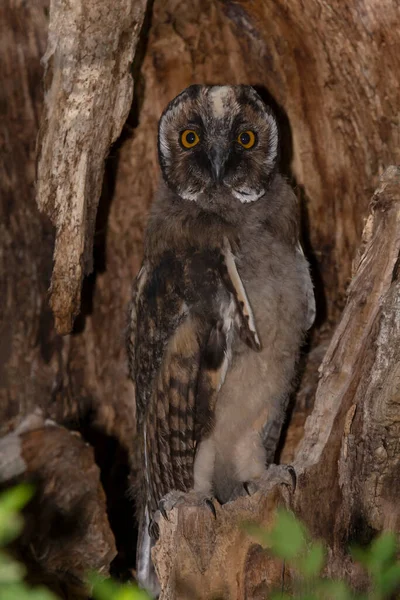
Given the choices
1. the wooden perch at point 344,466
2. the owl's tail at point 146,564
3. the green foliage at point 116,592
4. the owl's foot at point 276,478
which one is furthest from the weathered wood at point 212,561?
the green foliage at point 116,592

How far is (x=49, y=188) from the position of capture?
89.6 inches

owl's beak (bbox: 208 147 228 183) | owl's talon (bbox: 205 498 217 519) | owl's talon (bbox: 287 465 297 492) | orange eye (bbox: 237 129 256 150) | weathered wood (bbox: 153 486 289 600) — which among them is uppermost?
orange eye (bbox: 237 129 256 150)

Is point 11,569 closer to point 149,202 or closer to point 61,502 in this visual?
point 61,502

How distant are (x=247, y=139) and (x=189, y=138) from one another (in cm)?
18

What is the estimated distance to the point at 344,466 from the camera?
1.92 meters

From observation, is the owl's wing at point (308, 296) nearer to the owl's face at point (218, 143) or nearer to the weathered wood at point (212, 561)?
the owl's face at point (218, 143)

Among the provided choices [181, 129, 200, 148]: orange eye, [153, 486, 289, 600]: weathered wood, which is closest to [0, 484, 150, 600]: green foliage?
[153, 486, 289, 600]: weathered wood

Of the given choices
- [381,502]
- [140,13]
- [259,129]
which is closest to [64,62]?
[140,13]

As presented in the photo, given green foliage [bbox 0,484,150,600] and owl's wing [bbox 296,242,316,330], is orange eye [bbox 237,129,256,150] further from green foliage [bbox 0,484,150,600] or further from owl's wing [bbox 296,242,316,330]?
green foliage [bbox 0,484,150,600]

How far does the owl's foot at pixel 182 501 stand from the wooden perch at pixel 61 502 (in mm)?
483

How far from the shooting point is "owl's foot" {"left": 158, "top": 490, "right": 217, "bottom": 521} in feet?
6.04

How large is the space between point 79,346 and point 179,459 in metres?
0.76

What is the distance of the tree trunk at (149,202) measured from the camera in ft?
6.14

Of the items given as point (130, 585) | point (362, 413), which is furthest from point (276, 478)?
point (130, 585)
